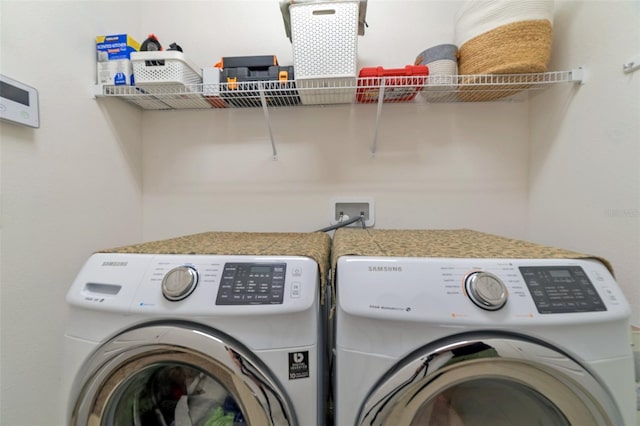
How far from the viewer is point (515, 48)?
0.90m

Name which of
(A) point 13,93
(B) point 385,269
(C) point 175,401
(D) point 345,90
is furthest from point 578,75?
(A) point 13,93

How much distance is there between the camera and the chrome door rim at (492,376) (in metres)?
0.50

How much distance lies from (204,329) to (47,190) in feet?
2.64

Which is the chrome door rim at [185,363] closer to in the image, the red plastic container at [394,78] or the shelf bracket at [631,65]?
the red plastic container at [394,78]

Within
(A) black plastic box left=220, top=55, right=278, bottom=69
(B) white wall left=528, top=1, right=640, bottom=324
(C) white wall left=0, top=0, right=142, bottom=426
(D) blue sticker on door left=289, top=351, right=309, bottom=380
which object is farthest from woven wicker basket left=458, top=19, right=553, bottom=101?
(C) white wall left=0, top=0, right=142, bottom=426

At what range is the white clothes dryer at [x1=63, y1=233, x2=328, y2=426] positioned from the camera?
1.77ft

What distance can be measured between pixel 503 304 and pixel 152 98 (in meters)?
1.50

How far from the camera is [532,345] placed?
50cm

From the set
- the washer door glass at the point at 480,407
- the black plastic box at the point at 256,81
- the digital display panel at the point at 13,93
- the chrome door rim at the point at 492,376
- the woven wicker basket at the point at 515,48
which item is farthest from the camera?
the black plastic box at the point at 256,81

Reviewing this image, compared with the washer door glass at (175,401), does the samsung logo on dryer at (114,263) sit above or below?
above

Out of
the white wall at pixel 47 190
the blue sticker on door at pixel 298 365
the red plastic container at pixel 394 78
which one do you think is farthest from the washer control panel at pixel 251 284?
the red plastic container at pixel 394 78

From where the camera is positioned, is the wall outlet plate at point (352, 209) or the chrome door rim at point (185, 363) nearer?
the chrome door rim at point (185, 363)

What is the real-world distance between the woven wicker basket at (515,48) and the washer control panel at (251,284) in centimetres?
105

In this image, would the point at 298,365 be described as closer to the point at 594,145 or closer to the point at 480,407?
the point at 480,407
